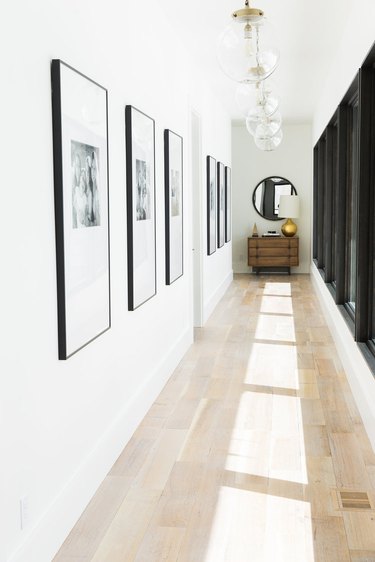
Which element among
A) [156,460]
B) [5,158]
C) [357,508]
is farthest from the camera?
[156,460]

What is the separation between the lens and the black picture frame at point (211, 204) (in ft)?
28.1

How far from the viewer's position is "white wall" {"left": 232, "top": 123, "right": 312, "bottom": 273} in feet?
43.9

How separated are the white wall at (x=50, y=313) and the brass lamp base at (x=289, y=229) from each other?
8.77 m

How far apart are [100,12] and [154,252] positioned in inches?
72.4

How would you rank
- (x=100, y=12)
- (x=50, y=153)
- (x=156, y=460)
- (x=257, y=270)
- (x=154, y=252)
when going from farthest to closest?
1. (x=257, y=270)
2. (x=154, y=252)
3. (x=156, y=460)
4. (x=100, y=12)
5. (x=50, y=153)

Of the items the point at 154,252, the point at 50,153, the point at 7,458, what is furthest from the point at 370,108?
the point at 7,458

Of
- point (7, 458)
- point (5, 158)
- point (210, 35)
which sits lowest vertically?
point (7, 458)

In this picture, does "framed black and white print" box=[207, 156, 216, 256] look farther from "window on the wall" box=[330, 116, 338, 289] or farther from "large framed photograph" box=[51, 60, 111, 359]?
"large framed photograph" box=[51, 60, 111, 359]

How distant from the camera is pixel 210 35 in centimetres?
606

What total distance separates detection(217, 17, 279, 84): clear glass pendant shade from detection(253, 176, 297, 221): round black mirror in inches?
437

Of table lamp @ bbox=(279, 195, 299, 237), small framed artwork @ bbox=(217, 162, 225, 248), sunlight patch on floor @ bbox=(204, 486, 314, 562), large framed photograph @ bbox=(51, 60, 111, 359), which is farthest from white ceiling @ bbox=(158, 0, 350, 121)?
table lamp @ bbox=(279, 195, 299, 237)

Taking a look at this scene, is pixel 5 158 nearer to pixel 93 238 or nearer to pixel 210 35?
pixel 93 238

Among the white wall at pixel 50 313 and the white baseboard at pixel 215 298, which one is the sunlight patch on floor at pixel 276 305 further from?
the white wall at pixel 50 313

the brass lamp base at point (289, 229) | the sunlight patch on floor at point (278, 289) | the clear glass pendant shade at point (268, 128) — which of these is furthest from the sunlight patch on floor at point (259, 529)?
the brass lamp base at point (289, 229)
